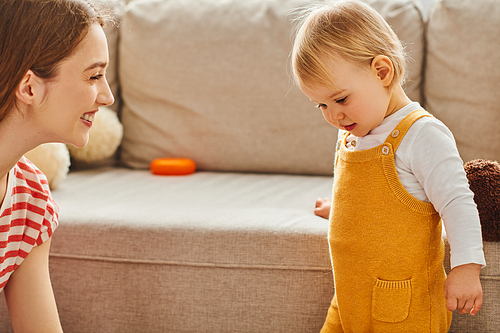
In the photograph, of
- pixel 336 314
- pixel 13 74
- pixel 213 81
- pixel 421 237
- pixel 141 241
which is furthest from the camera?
pixel 213 81

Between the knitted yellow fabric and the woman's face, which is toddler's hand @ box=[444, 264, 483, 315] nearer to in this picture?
the knitted yellow fabric

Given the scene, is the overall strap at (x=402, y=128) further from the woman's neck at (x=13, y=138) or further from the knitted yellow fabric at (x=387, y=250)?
the woman's neck at (x=13, y=138)

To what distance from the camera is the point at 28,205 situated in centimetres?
92

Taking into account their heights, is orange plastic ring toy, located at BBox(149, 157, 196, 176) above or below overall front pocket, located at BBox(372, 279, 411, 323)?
below

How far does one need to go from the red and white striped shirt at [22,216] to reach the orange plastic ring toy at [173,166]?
66 cm

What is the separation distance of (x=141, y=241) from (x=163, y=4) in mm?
980

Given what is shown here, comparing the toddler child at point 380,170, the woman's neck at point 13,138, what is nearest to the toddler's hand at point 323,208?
the toddler child at point 380,170

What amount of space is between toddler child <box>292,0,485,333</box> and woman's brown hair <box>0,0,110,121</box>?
43 cm

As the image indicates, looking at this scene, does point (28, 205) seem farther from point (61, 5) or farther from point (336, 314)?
point (336, 314)

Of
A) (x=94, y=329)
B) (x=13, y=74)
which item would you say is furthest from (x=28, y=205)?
→ (x=94, y=329)

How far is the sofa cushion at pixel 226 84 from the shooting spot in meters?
1.57

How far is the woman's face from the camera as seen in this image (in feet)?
2.70

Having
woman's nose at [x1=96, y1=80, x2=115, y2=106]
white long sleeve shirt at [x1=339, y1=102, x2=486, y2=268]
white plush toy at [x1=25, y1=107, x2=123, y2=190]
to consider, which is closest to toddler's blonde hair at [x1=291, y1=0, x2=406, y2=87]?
white long sleeve shirt at [x1=339, y1=102, x2=486, y2=268]

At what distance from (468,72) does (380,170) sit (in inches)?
30.7
